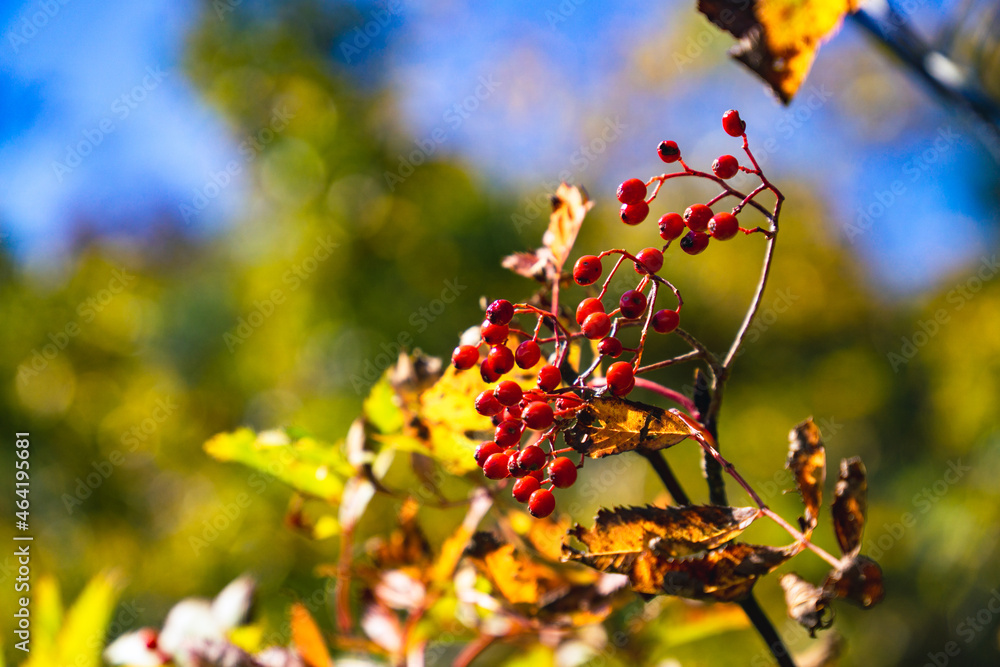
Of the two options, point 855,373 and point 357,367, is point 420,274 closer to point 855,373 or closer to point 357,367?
point 357,367

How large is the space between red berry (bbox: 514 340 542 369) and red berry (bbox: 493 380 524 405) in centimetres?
2

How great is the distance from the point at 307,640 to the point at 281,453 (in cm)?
15

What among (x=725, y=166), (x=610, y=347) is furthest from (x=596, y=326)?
(x=725, y=166)

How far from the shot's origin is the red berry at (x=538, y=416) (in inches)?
12.7

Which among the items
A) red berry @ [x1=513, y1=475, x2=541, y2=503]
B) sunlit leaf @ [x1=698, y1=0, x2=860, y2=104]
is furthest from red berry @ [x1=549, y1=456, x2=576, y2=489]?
sunlit leaf @ [x1=698, y1=0, x2=860, y2=104]

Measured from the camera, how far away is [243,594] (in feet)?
2.11

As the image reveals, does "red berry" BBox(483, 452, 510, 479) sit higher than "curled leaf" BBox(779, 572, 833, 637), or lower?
lower

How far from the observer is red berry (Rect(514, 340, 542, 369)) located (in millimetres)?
370

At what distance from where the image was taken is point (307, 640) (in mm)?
531

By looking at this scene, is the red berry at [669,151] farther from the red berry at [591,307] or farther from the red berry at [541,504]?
the red berry at [541,504]

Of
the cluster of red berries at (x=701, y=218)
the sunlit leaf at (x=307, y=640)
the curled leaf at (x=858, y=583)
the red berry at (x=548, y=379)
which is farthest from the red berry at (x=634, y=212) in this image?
the sunlit leaf at (x=307, y=640)

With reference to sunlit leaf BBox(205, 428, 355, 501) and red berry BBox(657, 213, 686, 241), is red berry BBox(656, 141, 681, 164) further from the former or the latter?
sunlit leaf BBox(205, 428, 355, 501)

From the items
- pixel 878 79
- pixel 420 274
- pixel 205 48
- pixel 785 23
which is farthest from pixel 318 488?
pixel 878 79

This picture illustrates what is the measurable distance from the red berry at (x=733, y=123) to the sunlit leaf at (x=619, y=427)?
16 centimetres
